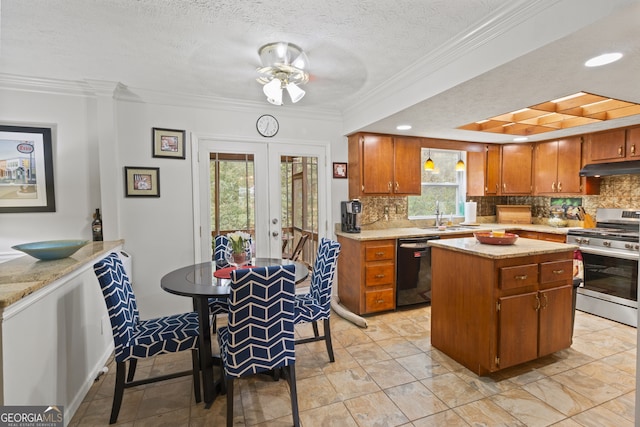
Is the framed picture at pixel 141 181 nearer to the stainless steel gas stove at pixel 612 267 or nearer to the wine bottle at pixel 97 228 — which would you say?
the wine bottle at pixel 97 228

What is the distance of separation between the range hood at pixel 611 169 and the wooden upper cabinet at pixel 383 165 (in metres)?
1.98

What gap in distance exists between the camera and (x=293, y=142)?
12.3ft

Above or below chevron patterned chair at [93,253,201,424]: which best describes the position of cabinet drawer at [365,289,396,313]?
below

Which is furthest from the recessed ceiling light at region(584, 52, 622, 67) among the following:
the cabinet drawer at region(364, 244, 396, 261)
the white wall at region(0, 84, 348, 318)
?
the white wall at region(0, 84, 348, 318)

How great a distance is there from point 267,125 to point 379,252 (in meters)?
1.97

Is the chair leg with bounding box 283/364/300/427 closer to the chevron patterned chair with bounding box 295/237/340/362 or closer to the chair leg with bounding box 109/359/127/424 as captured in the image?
the chevron patterned chair with bounding box 295/237/340/362

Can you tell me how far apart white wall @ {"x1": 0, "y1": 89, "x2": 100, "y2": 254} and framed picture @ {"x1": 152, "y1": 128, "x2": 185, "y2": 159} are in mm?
537

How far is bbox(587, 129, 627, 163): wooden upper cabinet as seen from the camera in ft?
11.6

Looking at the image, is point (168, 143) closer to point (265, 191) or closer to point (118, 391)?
point (265, 191)

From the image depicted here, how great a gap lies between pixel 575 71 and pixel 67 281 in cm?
351

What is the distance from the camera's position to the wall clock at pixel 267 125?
3576 mm

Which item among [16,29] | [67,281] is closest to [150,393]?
[67,281]

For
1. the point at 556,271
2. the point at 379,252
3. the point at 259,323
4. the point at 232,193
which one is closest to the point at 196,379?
the point at 259,323

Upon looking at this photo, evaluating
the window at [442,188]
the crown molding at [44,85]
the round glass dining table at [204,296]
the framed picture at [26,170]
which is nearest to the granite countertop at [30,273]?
the round glass dining table at [204,296]
